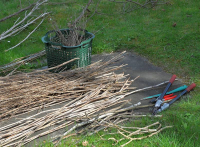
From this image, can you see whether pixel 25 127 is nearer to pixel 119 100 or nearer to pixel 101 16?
pixel 119 100

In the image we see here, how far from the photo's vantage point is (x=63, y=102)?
356cm

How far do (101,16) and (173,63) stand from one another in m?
3.16

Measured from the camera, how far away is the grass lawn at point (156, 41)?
2809 mm

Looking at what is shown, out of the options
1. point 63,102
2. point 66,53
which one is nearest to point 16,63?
point 66,53

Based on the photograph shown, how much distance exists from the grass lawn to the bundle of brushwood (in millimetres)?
262

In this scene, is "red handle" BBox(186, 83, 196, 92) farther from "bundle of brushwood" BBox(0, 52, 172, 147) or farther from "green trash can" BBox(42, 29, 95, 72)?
"green trash can" BBox(42, 29, 95, 72)

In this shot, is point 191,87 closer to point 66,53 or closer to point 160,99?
point 160,99

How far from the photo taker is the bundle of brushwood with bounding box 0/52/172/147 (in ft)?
9.61

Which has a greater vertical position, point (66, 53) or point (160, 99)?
point (66, 53)

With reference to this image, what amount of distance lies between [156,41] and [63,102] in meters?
2.91

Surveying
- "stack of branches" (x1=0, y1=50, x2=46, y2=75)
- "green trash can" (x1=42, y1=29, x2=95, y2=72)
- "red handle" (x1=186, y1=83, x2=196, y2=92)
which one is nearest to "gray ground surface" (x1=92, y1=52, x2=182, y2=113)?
"red handle" (x1=186, y1=83, x2=196, y2=92)

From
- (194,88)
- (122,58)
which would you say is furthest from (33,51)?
(194,88)

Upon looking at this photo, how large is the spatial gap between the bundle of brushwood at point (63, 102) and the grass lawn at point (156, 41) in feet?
0.86

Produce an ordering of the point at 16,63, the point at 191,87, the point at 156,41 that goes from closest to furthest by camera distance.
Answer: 1. the point at 191,87
2. the point at 16,63
3. the point at 156,41
